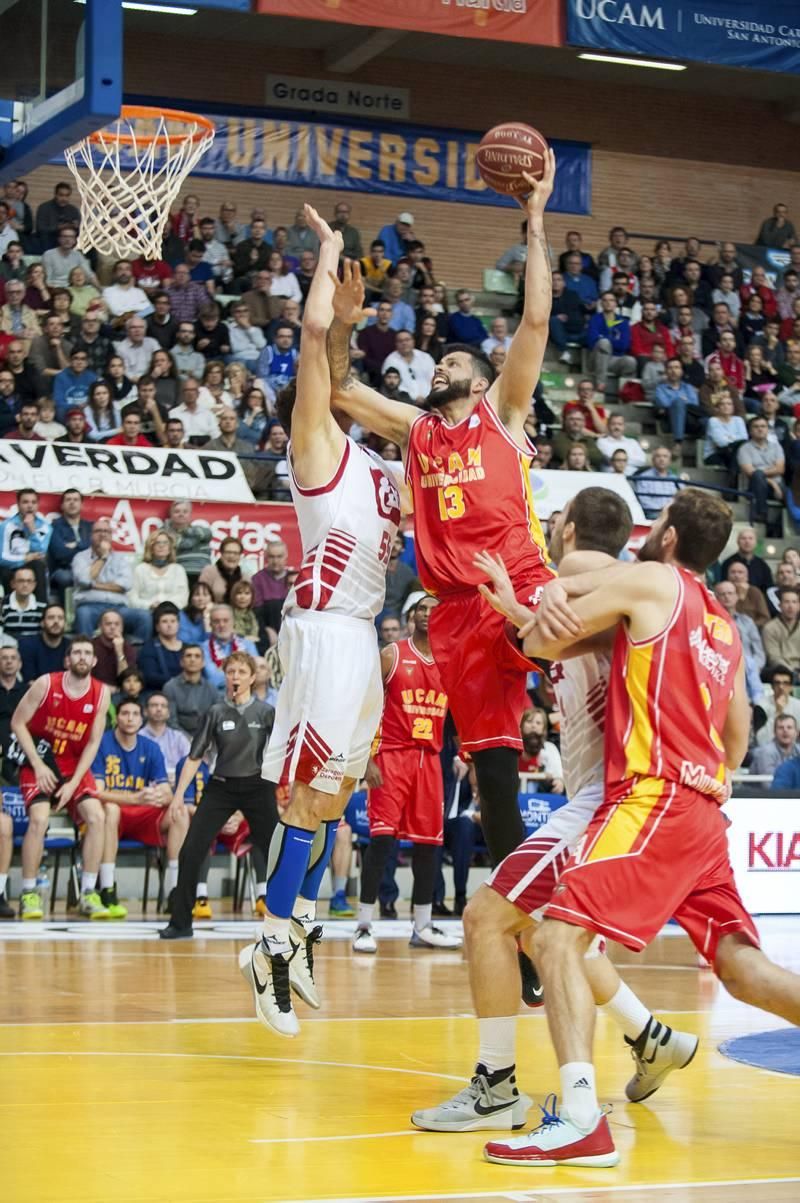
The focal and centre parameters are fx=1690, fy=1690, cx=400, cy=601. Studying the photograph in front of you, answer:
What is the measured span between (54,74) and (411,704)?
18.6 feet

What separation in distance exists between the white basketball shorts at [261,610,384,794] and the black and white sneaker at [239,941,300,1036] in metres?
0.70

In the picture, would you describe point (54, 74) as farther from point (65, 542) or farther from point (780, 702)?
point (780, 702)

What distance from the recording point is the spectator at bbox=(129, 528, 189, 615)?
14.8 m

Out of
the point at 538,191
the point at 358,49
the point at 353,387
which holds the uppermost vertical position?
the point at 358,49

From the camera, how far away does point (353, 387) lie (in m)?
7.00

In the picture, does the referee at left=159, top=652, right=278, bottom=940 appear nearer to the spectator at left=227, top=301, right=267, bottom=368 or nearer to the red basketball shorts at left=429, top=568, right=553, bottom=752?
the red basketball shorts at left=429, top=568, right=553, bottom=752

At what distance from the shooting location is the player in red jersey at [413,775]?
11734 millimetres

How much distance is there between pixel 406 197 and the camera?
24312 mm

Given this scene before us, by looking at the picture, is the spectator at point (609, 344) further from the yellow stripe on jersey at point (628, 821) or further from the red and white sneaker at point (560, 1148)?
the red and white sneaker at point (560, 1148)

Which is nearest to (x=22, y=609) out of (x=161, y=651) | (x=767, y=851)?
Result: (x=161, y=651)

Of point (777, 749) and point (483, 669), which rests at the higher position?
point (483, 669)

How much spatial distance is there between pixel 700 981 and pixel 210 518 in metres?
7.55

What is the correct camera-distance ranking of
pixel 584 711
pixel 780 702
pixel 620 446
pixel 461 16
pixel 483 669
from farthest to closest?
pixel 461 16, pixel 620 446, pixel 780 702, pixel 483 669, pixel 584 711

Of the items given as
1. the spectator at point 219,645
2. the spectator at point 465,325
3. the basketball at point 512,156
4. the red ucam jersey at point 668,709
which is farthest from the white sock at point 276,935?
the spectator at point 465,325
